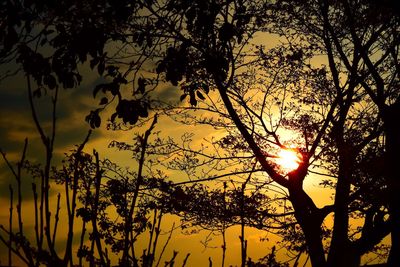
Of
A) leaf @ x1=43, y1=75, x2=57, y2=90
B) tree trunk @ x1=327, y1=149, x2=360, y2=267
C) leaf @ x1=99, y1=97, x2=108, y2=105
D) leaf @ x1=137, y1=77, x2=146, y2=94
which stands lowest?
leaf @ x1=43, y1=75, x2=57, y2=90

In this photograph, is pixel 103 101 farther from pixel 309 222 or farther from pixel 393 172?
pixel 309 222

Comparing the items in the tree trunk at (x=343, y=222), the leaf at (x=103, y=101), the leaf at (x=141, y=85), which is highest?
the tree trunk at (x=343, y=222)

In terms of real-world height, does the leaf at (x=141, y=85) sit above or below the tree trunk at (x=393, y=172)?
below

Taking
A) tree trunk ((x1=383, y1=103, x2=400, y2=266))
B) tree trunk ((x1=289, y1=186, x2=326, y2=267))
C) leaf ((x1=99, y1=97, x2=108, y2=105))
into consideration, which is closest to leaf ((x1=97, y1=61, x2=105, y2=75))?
leaf ((x1=99, y1=97, x2=108, y2=105))

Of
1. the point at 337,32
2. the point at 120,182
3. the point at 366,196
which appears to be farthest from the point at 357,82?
the point at 120,182

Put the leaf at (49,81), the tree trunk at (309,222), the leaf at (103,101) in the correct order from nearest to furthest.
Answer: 1. the leaf at (49,81)
2. the leaf at (103,101)
3. the tree trunk at (309,222)

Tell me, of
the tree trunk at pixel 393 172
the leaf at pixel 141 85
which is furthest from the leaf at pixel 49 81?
the tree trunk at pixel 393 172

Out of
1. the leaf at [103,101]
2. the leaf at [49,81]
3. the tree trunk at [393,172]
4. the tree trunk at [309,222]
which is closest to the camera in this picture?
the leaf at [49,81]

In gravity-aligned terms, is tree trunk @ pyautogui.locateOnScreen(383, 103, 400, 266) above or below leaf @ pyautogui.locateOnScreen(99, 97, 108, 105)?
above

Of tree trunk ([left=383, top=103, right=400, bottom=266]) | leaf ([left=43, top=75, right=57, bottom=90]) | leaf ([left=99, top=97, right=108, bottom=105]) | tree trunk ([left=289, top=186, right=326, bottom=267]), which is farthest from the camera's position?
tree trunk ([left=289, top=186, right=326, bottom=267])

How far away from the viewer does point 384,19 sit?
37.7ft

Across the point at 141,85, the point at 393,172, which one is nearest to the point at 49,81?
the point at 141,85

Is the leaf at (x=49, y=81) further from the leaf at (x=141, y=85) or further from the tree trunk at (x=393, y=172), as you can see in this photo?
the tree trunk at (x=393, y=172)

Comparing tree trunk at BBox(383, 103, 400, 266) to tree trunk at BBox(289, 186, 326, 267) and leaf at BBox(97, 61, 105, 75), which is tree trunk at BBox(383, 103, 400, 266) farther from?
leaf at BBox(97, 61, 105, 75)
